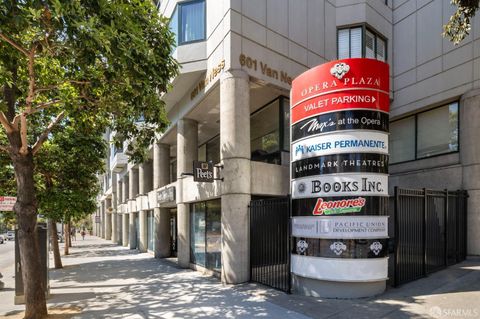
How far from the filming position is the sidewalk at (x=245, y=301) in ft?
24.5

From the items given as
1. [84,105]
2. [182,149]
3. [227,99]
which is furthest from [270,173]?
Result: [84,105]

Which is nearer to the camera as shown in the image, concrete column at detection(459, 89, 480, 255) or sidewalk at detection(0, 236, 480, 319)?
sidewalk at detection(0, 236, 480, 319)

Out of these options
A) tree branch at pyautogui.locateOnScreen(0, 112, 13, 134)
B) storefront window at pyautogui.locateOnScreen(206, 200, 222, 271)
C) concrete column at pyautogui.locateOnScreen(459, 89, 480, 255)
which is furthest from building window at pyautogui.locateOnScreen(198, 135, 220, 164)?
Result: tree branch at pyautogui.locateOnScreen(0, 112, 13, 134)

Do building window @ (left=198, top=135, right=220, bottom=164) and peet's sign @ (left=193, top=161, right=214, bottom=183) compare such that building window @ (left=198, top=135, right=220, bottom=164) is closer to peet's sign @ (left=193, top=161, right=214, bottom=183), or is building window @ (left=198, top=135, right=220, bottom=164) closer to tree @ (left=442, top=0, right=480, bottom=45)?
peet's sign @ (left=193, top=161, right=214, bottom=183)

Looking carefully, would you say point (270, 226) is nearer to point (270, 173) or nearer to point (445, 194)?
point (270, 173)

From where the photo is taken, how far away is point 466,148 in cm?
1230

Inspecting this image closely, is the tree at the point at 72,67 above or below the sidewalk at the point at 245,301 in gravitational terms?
above

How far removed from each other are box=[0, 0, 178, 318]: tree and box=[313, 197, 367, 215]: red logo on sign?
16.2 ft

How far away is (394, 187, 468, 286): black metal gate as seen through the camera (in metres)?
9.43

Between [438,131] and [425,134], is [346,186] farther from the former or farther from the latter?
[425,134]

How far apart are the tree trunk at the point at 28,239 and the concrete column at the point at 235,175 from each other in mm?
5067

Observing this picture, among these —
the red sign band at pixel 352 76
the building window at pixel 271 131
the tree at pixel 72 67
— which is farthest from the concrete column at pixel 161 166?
the red sign band at pixel 352 76

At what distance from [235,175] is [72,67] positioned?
5.37m

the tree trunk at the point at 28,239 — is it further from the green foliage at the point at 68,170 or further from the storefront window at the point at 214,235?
the storefront window at the point at 214,235
